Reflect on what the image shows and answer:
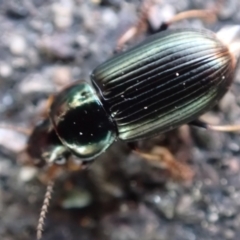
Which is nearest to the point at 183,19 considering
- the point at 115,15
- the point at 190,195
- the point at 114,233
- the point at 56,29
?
the point at 115,15

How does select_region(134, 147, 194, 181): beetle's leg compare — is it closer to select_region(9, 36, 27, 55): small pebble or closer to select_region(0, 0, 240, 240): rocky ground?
select_region(0, 0, 240, 240): rocky ground

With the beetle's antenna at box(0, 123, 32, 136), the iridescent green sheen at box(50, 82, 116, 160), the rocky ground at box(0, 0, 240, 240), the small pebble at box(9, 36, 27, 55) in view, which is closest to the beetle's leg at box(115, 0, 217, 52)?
the rocky ground at box(0, 0, 240, 240)

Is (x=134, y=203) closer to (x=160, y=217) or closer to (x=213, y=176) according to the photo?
(x=160, y=217)

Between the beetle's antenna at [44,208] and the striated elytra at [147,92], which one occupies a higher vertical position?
the striated elytra at [147,92]

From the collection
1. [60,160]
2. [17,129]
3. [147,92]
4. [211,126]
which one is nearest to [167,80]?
[147,92]

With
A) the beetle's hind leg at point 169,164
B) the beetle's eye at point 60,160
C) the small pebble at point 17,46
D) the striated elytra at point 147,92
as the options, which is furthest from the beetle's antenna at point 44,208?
the small pebble at point 17,46

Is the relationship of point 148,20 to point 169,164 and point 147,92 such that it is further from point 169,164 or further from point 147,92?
point 169,164

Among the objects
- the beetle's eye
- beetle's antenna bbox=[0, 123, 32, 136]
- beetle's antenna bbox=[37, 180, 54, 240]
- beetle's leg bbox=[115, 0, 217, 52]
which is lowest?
beetle's antenna bbox=[37, 180, 54, 240]

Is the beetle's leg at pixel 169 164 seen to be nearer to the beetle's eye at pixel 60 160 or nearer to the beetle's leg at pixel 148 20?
the beetle's eye at pixel 60 160
